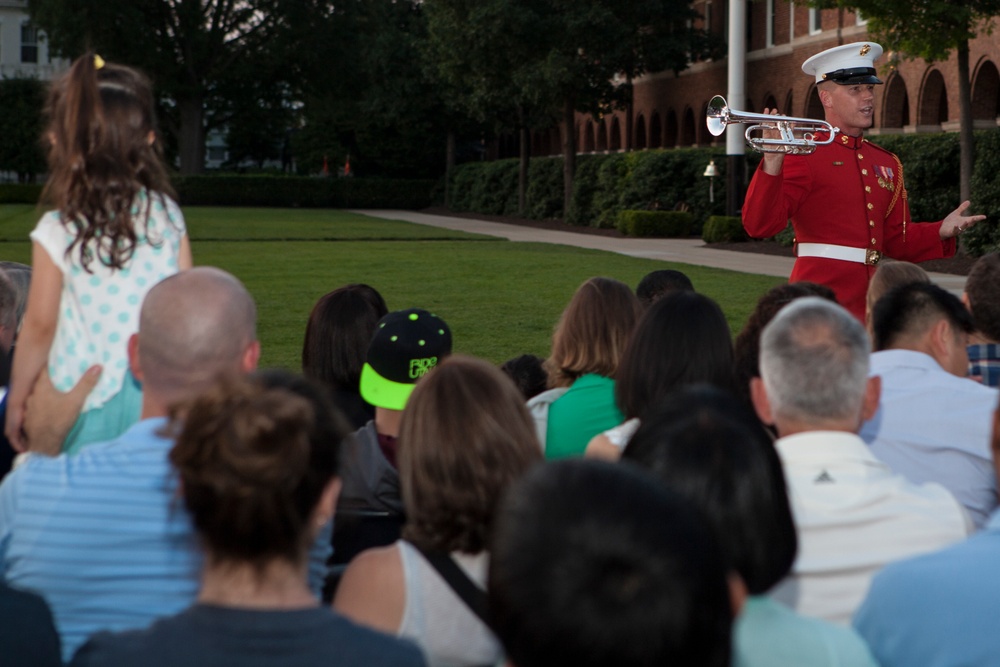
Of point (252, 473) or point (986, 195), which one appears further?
point (986, 195)

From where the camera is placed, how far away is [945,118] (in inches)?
1232

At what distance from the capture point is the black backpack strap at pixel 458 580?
2498 mm

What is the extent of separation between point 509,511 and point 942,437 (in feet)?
7.64

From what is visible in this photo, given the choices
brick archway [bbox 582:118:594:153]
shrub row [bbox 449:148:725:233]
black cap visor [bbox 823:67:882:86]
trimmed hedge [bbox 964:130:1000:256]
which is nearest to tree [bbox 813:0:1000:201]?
trimmed hedge [bbox 964:130:1000:256]

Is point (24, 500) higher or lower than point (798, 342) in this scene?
lower

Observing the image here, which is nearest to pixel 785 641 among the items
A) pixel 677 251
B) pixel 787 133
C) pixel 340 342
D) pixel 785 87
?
pixel 340 342

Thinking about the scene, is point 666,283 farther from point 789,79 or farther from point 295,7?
point 295,7

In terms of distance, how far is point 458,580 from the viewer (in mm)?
2514

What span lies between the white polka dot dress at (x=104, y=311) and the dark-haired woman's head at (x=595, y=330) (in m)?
1.47

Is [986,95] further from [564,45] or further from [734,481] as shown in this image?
[734,481]

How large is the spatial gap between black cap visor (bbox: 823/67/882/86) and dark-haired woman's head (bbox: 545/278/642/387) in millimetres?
2241

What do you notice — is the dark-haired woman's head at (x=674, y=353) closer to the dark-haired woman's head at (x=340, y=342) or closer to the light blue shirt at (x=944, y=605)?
the light blue shirt at (x=944, y=605)

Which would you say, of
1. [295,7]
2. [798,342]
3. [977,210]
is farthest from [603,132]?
[798,342]

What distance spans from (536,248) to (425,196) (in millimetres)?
35614
